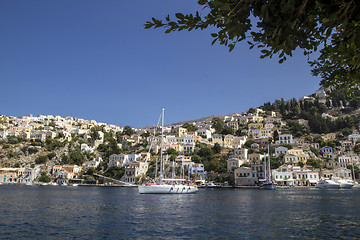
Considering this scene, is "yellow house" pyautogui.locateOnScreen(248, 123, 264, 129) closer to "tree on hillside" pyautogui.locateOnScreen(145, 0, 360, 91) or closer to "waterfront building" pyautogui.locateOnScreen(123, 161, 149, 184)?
"waterfront building" pyautogui.locateOnScreen(123, 161, 149, 184)

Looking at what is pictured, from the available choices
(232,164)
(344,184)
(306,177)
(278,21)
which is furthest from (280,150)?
(278,21)

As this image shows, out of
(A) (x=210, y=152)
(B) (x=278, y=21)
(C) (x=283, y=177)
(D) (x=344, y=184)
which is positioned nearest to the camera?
(B) (x=278, y=21)

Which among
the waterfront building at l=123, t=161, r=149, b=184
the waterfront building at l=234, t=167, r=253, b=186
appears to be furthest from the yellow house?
the waterfront building at l=123, t=161, r=149, b=184

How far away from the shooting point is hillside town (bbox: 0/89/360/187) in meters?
72.8

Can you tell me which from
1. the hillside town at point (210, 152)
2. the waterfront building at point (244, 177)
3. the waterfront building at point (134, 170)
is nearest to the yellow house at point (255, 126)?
the hillside town at point (210, 152)

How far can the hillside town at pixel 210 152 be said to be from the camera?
72.8 meters

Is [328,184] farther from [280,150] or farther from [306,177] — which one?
[280,150]

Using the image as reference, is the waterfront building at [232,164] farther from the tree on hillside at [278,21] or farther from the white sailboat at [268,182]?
the tree on hillside at [278,21]

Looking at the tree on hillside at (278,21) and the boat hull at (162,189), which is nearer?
the tree on hillside at (278,21)

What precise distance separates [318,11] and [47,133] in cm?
11611

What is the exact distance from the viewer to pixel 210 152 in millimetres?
82750

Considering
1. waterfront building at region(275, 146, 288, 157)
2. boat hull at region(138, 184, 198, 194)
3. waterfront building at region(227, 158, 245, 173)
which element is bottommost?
boat hull at region(138, 184, 198, 194)

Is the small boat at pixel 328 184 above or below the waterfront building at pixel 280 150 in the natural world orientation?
below

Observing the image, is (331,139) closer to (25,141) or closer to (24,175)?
(24,175)
